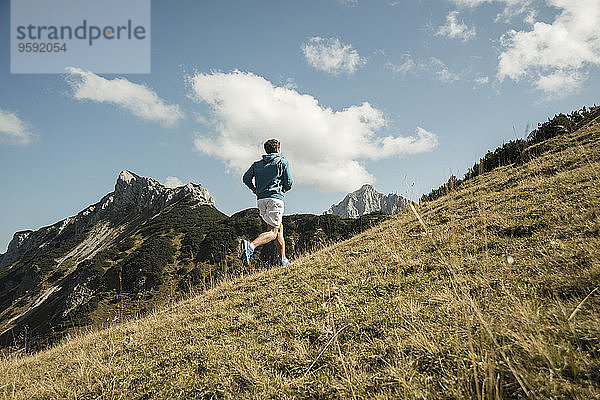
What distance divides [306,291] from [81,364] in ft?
11.5

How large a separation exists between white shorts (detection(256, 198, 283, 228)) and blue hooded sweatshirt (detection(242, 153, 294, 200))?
0.13 metres

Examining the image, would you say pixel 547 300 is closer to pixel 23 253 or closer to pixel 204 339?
pixel 204 339

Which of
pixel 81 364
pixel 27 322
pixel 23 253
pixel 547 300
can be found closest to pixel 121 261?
pixel 27 322

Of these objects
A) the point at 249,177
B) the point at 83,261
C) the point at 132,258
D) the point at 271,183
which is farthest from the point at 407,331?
the point at 83,261

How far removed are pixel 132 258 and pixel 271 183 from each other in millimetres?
68666

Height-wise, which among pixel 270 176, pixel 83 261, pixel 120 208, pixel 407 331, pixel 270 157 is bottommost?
pixel 83 261

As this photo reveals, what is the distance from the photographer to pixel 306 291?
4.77m

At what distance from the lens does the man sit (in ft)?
25.0

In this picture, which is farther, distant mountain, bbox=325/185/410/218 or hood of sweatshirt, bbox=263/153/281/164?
distant mountain, bbox=325/185/410/218

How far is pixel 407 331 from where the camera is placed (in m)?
2.62

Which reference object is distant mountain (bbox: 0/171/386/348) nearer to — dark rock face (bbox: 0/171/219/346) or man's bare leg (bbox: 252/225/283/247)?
dark rock face (bbox: 0/171/219/346)

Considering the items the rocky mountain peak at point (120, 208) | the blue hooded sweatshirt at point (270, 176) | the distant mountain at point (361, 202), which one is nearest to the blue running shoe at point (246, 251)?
the blue hooded sweatshirt at point (270, 176)

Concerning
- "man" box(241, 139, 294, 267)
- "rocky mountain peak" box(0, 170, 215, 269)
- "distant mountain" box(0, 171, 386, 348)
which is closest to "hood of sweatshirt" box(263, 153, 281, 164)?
"man" box(241, 139, 294, 267)

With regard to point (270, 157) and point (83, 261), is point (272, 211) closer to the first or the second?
point (270, 157)
